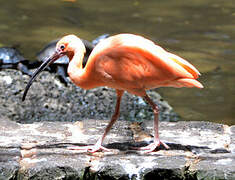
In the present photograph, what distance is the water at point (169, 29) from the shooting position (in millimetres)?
9047

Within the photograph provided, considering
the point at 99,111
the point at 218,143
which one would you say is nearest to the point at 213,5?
the point at 99,111

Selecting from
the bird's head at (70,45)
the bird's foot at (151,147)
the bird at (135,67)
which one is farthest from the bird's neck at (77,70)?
the bird's foot at (151,147)

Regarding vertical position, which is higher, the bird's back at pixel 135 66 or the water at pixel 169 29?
the water at pixel 169 29

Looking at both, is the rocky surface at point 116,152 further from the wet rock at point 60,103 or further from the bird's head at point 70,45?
the wet rock at point 60,103

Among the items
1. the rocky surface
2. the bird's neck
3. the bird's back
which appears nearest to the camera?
the rocky surface

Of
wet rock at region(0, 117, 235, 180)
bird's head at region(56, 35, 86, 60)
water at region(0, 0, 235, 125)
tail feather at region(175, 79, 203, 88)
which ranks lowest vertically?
wet rock at region(0, 117, 235, 180)

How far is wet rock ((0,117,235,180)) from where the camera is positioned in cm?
455

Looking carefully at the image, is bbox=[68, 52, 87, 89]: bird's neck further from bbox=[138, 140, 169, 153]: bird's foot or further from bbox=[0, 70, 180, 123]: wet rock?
bbox=[0, 70, 180, 123]: wet rock

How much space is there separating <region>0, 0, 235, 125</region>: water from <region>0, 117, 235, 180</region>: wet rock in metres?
2.88

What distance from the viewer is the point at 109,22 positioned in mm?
12898

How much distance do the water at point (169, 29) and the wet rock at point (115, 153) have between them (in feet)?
9.45

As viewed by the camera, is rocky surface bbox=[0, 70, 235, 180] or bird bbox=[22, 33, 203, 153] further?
bird bbox=[22, 33, 203, 153]

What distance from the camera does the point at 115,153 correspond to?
16.0 ft

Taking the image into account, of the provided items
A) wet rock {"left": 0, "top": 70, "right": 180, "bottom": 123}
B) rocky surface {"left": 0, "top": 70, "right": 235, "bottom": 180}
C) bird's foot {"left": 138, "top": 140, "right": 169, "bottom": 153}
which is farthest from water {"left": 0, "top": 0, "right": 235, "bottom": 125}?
bird's foot {"left": 138, "top": 140, "right": 169, "bottom": 153}
